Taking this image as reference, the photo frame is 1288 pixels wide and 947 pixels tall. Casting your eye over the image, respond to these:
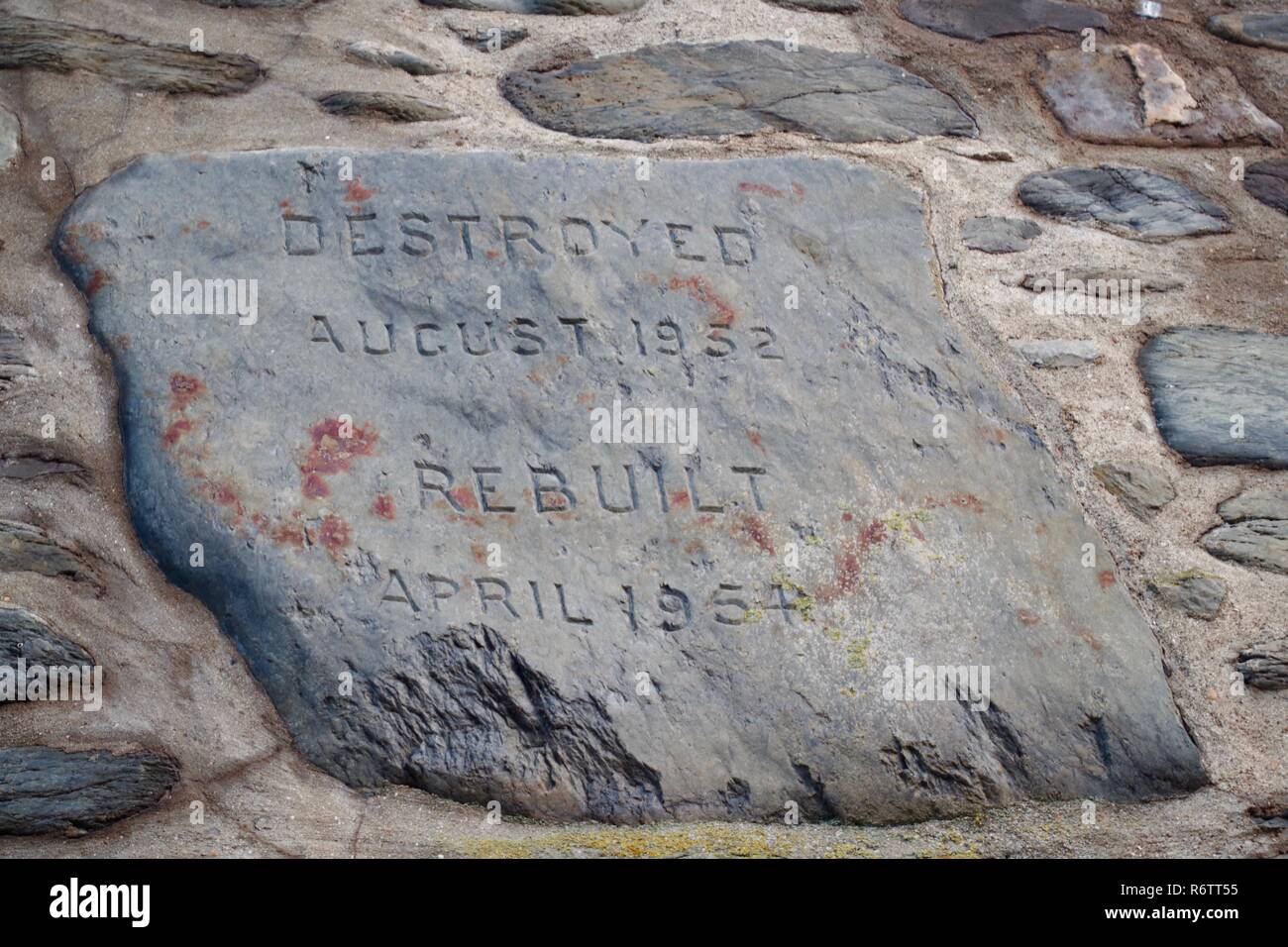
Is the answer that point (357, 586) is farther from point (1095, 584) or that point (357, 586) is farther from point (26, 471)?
point (1095, 584)

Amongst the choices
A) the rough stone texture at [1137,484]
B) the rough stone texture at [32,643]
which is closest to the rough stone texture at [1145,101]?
the rough stone texture at [1137,484]

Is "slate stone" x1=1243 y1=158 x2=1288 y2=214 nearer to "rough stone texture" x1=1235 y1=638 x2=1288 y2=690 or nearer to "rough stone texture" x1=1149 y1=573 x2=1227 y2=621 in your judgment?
"rough stone texture" x1=1149 y1=573 x2=1227 y2=621

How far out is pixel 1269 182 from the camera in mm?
3152

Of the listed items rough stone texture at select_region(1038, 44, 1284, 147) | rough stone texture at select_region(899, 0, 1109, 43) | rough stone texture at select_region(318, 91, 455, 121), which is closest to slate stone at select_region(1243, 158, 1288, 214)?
rough stone texture at select_region(1038, 44, 1284, 147)

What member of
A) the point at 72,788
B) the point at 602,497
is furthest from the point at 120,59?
the point at 72,788

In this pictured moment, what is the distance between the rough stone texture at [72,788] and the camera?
2.00 metres

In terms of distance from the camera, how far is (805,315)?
2625mm

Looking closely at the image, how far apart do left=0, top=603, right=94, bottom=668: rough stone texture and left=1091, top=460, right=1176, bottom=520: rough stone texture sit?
202 centimetres

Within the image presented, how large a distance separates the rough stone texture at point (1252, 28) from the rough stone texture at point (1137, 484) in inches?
59.7

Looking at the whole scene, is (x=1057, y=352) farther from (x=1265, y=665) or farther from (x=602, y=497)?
(x=602, y=497)

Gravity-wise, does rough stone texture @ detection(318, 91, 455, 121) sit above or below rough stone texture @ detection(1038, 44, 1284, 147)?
below

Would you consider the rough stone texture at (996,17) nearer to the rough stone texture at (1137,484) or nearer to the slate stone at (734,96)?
the slate stone at (734,96)

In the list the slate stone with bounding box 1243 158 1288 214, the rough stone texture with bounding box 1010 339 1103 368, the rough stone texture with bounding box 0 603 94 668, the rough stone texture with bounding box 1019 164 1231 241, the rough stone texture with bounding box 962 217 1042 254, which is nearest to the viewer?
the rough stone texture with bounding box 0 603 94 668

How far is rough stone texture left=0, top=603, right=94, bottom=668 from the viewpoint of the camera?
2.14 metres
